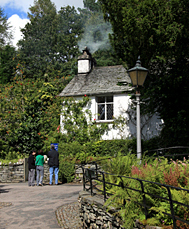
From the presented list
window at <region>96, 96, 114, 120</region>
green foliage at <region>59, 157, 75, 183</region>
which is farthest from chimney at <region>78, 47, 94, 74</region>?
green foliage at <region>59, 157, 75, 183</region>

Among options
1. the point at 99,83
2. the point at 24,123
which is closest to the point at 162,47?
the point at 99,83

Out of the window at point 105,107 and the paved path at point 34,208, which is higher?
the window at point 105,107

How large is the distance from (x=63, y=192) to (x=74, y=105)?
30.0 feet

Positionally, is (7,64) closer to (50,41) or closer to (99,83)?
(50,41)

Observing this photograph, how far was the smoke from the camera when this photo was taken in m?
35.4

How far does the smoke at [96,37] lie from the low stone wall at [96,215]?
3045 centimetres

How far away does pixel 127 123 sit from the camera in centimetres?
1759

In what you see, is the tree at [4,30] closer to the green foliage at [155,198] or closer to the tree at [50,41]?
the tree at [50,41]

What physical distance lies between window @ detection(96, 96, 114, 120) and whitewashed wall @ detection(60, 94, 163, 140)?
0.46 m

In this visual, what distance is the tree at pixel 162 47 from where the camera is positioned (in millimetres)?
10086

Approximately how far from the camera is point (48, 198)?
29.9 ft

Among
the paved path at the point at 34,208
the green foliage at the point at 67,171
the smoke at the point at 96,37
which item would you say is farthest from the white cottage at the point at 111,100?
the smoke at the point at 96,37

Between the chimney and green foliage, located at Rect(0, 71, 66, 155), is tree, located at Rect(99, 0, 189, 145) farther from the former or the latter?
the chimney

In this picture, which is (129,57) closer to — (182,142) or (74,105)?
(182,142)
